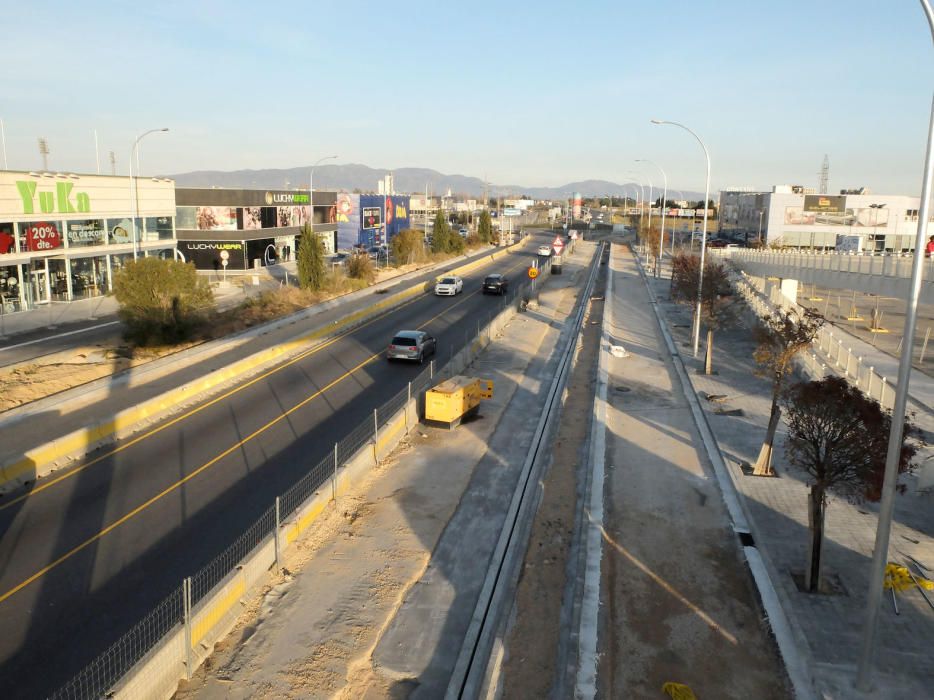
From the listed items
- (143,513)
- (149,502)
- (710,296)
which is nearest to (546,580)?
(143,513)

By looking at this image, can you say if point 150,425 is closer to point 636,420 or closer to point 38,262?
point 636,420

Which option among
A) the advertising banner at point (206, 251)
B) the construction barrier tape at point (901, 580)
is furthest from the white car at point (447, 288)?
the construction barrier tape at point (901, 580)

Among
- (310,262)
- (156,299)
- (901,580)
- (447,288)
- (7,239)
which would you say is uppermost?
(7,239)

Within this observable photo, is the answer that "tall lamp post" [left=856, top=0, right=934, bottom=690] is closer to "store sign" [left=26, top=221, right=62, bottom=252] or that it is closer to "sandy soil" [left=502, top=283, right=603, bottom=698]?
"sandy soil" [left=502, top=283, right=603, bottom=698]

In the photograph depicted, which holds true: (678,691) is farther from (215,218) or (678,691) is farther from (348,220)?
(348,220)

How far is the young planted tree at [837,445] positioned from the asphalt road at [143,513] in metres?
10.2

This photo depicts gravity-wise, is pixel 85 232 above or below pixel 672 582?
above

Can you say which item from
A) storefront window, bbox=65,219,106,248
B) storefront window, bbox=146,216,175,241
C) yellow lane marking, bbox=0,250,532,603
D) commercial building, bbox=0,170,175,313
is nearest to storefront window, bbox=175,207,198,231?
storefront window, bbox=146,216,175,241

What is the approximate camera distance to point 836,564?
12172 mm

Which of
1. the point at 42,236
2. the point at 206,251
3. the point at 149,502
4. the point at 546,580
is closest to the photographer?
the point at 546,580

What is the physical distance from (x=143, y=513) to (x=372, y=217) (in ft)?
239

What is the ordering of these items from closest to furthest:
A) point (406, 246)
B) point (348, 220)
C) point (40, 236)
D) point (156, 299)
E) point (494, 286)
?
1. point (156, 299)
2. point (40, 236)
3. point (494, 286)
4. point (406, 246)
5. point (348, 220)

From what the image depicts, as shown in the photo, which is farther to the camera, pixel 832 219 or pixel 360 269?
pixel 832 219

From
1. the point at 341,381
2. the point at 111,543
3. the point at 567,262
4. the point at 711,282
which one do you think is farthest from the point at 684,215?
the point at 111,543
